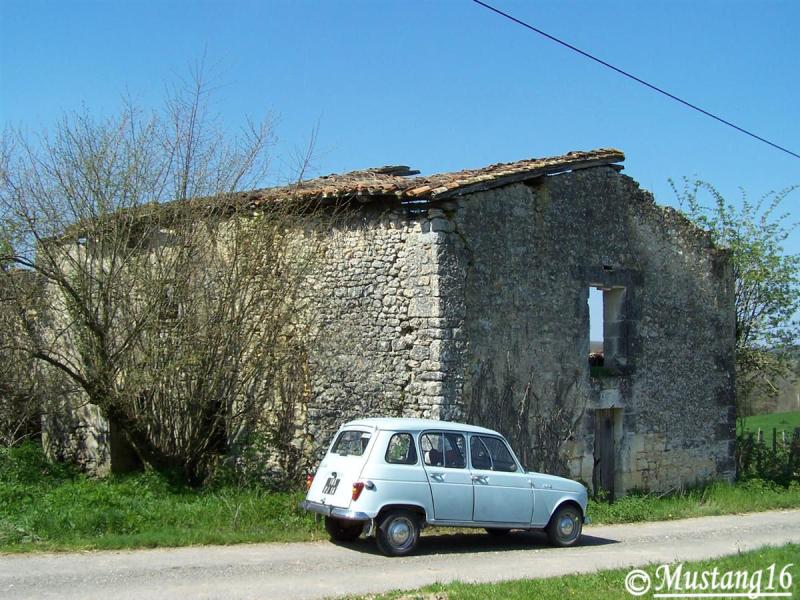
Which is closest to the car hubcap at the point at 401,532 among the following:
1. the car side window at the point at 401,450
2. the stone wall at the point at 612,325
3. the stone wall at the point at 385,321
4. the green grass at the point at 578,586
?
the car side window at the point at 401,450

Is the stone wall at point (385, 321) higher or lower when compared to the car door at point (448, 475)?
higher

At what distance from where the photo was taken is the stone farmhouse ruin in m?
12.6

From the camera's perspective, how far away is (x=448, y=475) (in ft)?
32.6

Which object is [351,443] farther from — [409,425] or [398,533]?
[398,533]

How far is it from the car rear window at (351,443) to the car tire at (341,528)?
0.83 m

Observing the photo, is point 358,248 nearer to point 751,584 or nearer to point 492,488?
point 492,488

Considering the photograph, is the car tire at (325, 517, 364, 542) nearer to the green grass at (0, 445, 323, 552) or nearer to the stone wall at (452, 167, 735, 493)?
the green grass at (0, 445, 323, 552)

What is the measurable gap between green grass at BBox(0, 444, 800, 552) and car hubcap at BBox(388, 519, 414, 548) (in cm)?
137

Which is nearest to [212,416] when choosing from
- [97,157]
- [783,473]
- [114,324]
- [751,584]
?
[114,324]

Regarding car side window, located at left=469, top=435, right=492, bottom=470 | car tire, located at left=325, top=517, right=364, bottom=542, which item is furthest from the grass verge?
car tire, located at left=325, top=517, right=364, bottom=542

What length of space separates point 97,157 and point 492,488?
7065 mm

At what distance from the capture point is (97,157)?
40.4ft

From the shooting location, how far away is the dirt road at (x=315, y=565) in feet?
25.7

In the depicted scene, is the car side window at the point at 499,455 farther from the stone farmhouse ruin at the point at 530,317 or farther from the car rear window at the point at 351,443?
the stone farmhouse ruin at the point at 530,317
